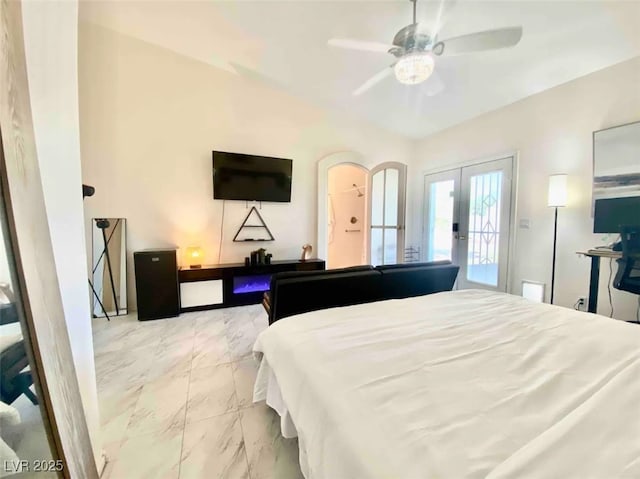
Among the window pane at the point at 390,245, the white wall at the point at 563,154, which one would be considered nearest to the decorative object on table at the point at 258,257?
the window pane at the point at 390,245

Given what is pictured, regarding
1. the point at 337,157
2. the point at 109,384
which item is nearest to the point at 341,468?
the point at 109,384

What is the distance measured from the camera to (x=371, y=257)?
528 centimetres

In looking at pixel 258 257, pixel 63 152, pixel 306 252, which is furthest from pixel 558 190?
pixel 63 152

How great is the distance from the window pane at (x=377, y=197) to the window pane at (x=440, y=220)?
2.87ft

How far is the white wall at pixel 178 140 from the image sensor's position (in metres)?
3.44

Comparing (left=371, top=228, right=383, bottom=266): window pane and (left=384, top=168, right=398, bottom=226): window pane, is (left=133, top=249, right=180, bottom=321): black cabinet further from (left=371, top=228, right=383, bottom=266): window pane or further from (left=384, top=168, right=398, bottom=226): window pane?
(left=384, top=168, right=398, bottom=226): window pane

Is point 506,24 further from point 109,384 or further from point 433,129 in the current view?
point 109,384

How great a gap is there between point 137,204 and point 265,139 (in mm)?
2019

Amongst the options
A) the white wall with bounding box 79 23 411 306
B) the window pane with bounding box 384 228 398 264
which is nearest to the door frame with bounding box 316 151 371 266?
the white wall with bounding box 79 23 411 306

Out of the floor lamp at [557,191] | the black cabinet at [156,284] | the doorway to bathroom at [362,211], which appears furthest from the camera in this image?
the doorway to bathroom at [362,211]

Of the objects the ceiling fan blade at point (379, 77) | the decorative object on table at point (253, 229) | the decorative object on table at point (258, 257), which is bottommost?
the decorative object on table at point (258, 257)

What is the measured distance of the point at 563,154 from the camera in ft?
10.3

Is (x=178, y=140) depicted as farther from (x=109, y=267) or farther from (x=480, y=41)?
(x=480, y=41)

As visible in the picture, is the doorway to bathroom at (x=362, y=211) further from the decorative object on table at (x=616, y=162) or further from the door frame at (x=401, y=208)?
the decorative object on table at (x=616, y=162)
